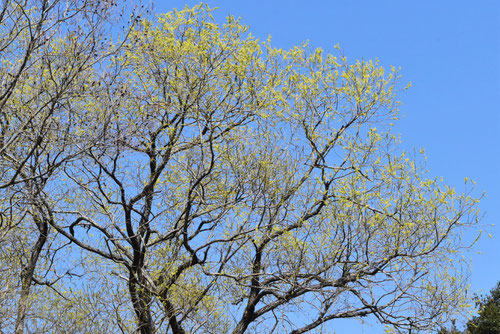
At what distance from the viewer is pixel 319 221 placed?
32.7 ft

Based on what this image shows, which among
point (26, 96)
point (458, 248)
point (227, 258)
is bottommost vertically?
point (458, 248)

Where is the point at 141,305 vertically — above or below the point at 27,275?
below

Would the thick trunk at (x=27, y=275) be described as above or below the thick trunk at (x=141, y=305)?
above

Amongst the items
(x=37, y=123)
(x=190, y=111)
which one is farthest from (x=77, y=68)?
(x=190, y=111)

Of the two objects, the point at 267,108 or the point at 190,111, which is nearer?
the point at 190,111

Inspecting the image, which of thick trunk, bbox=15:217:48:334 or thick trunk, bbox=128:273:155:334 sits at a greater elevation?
thick trunk, bbox=15:217:48:334

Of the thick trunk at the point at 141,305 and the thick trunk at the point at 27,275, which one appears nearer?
the thick trunk at the point at 141,305

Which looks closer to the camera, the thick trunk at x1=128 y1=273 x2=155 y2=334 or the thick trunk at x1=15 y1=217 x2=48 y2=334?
the thick trunk at x1=128 y1=273 x2=155 y2=334

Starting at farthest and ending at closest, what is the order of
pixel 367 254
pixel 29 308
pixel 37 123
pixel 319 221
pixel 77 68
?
1. pixel 29 308
2. pixel 319 221
3. pixel 367 254
4. pixel 37 123
5. pixel 77 68

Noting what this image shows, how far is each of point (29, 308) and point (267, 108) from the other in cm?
572

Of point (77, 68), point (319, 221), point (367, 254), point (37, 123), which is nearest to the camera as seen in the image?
point (77, 68)

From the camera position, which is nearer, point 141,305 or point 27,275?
point 141,305

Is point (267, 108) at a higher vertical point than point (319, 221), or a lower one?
higher

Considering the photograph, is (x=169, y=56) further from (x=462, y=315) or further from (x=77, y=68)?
(x=462, y=315)
